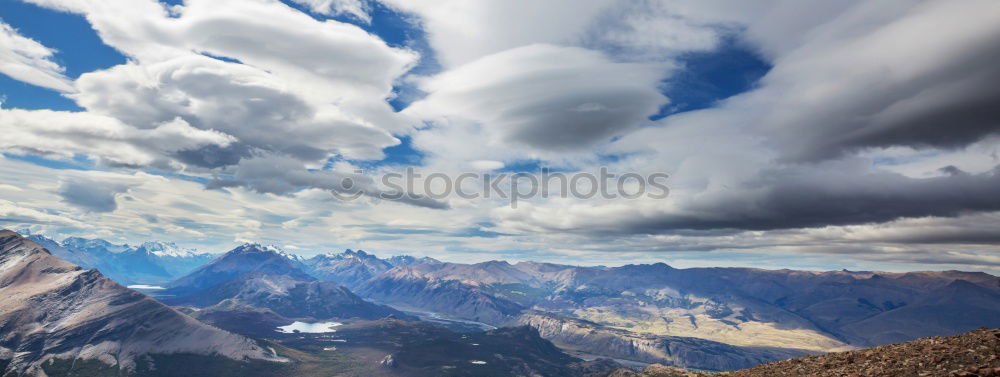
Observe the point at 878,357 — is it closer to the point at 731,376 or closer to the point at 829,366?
the point at 829,366

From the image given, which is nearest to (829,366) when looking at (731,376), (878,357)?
(878,357)

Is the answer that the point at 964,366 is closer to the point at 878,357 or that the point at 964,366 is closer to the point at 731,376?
the point at 878,357

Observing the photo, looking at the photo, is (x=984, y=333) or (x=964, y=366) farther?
(x=984, y=333)

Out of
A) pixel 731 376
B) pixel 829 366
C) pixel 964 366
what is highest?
pixel 964 366

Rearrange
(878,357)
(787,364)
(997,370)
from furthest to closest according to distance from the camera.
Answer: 1. (787,364)
2. (878,357)
3. (997,370)

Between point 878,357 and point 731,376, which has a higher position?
point 878,357

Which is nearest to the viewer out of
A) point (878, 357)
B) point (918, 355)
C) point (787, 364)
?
point (918, 355)
